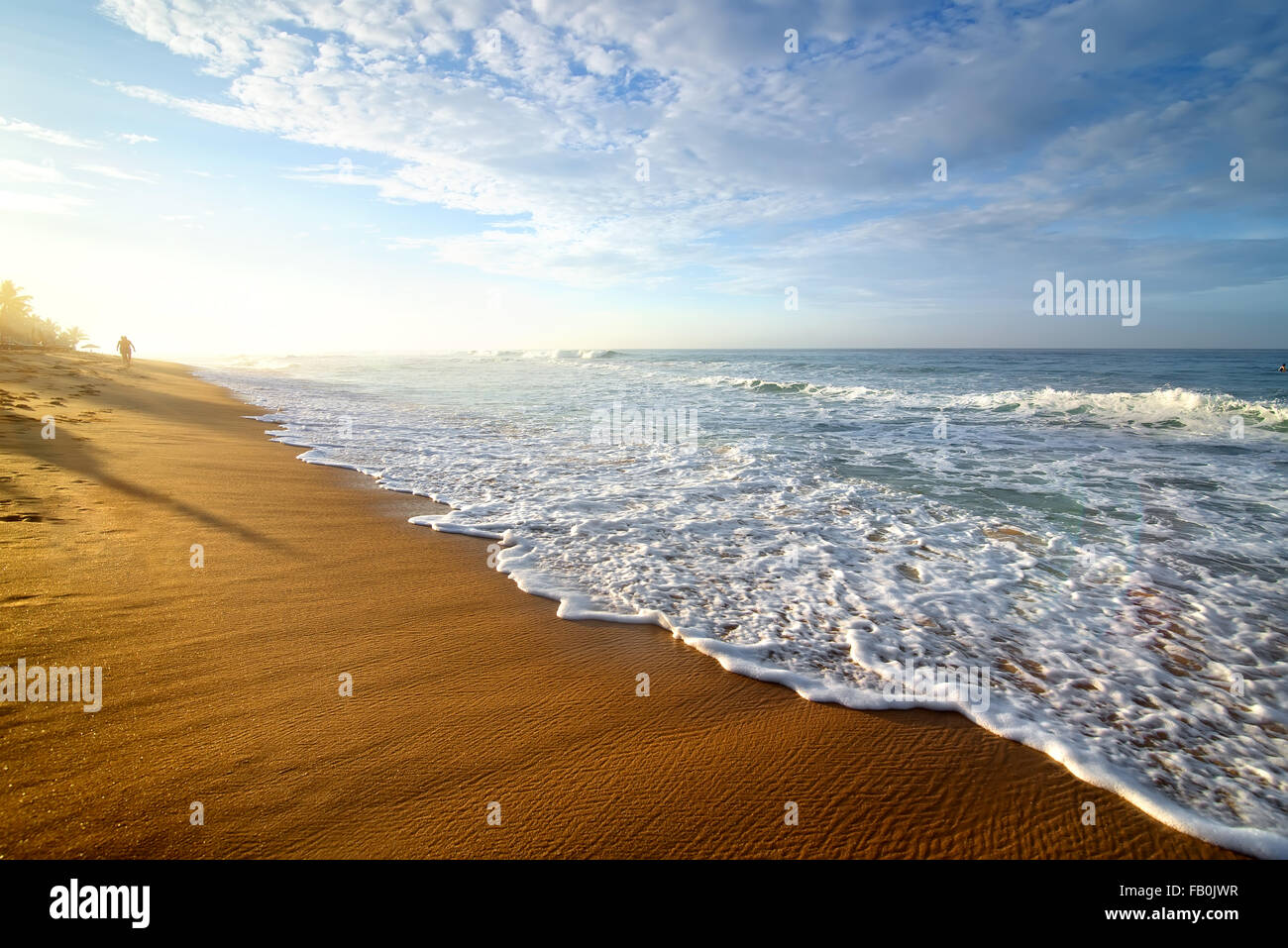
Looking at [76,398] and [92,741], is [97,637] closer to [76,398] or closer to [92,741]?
[92,741]

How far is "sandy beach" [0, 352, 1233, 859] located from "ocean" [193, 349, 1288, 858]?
15.8 inches

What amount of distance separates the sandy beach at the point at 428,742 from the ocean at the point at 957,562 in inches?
15.8

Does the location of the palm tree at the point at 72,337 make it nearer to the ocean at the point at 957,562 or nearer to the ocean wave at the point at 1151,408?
the ocean at the point at 957,562

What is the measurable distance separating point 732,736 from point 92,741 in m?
3.35

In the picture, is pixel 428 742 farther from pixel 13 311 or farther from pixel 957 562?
pixel 13 311

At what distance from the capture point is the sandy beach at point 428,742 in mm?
2430

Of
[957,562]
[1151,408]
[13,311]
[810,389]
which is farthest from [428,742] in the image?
[13,311]

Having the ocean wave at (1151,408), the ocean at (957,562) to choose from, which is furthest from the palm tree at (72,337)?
the ocean wave at (1151,408)

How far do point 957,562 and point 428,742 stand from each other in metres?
5.21

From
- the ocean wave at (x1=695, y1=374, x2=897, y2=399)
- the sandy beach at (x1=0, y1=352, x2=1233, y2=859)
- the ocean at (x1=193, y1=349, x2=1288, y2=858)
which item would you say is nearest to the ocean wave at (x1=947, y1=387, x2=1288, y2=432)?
the ocean at (x1=193, y1=349, x2=1288, y2=858)

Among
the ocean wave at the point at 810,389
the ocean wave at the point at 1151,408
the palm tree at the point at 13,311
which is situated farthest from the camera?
the palm tree at the point at 13,311

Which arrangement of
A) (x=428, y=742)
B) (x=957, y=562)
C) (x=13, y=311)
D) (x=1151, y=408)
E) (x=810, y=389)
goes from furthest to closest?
(x=13, y=311) < (x=810, y=389) < (x=1151, y=408) < (x=957, y=562) < (x=428, y=742)

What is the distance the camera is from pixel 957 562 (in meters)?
5.63
